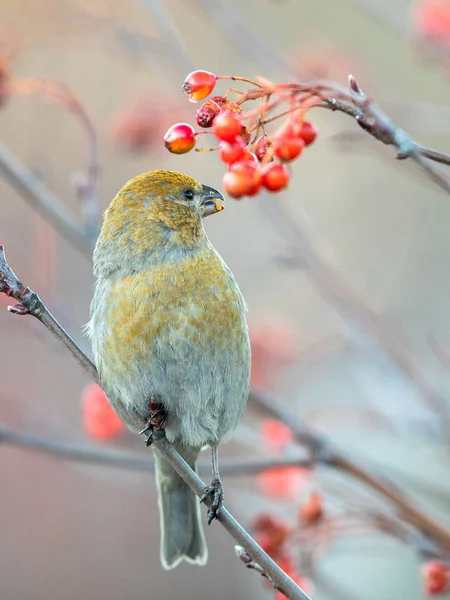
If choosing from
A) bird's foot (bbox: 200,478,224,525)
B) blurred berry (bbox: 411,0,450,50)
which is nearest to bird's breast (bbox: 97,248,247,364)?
bird's foot (bbox: 200,478,224,525)

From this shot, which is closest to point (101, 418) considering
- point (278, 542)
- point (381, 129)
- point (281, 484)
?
point (281, 484)

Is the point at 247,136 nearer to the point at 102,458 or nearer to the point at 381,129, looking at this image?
the point at 381,129

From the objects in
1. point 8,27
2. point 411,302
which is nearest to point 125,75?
point 8,27

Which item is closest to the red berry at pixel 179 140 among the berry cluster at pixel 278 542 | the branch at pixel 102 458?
the branch at pixel 102 458

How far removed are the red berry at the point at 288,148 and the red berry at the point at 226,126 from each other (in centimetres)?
12

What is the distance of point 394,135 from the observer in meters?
1.94

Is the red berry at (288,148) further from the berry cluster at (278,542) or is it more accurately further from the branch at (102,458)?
the berry cluster at (278,542)

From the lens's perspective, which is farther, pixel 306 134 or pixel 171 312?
pixel 171 312

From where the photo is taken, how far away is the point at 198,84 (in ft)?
7.68

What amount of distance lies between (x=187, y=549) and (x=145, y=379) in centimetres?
103

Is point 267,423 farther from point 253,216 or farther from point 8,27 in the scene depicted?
point 253,216

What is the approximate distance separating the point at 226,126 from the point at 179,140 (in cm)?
16

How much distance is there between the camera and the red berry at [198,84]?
2.34m

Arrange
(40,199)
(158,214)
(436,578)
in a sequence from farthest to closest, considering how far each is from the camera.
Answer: (158,214) < (40,199) < (436,578)
